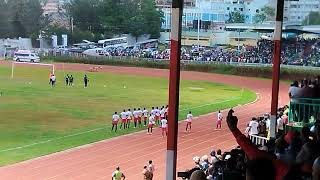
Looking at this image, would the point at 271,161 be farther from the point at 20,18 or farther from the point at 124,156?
the point at 20,18

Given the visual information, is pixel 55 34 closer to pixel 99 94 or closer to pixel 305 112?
pixel 99 94

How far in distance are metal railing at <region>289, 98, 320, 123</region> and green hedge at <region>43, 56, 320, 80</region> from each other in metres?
24.6

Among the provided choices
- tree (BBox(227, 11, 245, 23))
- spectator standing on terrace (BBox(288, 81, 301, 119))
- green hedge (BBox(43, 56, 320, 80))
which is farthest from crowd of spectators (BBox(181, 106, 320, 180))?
tree (BBox(227, 11, 245, 23))

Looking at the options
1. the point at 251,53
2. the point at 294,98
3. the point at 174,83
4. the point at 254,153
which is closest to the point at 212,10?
the point at 251,53

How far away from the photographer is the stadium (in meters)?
3.87

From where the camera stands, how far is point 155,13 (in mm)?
51438

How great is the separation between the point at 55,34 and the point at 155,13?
9208mm

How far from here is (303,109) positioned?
7.14 meters

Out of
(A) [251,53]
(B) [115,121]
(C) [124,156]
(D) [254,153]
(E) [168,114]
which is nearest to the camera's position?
(D) [254,153]

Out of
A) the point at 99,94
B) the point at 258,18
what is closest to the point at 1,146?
the point at 99,94

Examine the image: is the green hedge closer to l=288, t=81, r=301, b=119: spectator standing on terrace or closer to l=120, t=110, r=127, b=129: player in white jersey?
l=120, t=110, r=127, b=129: player in white jersey

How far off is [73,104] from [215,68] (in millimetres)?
18479

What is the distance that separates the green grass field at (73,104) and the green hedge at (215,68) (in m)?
4.93

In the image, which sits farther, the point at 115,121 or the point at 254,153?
the point at 115,121
